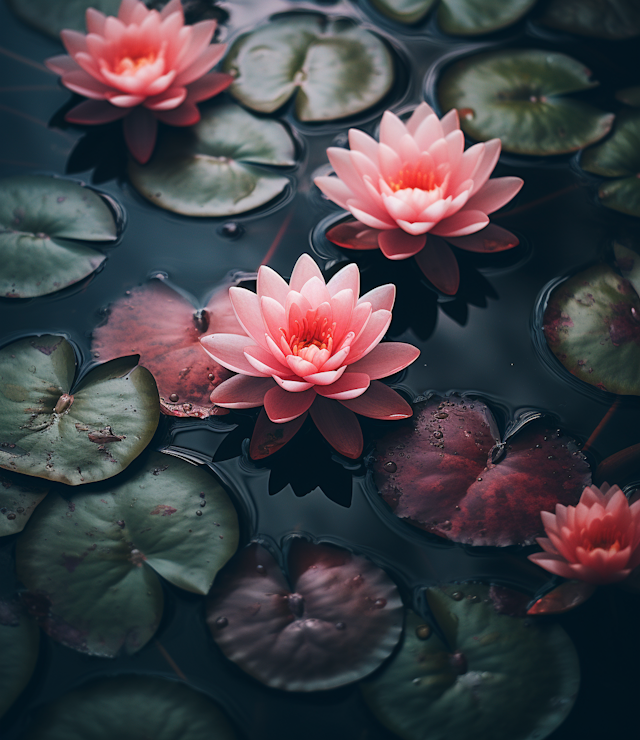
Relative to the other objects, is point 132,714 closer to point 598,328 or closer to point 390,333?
point 390,333

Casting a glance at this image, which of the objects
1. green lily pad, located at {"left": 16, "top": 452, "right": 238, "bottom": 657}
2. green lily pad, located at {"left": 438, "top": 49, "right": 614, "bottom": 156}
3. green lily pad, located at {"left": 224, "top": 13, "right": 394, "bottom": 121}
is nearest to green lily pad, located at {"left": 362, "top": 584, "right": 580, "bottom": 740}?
green lily pad, located at {"left": 16, "top": 452, "right": 238, "bottom": 657}

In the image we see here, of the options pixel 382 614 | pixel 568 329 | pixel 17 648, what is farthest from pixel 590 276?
pixel 17 648

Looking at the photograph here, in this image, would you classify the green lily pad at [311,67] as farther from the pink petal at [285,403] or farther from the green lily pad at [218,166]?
the pink petal at [285,403]

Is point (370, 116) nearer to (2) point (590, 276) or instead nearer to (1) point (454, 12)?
(1) point (454, 12)

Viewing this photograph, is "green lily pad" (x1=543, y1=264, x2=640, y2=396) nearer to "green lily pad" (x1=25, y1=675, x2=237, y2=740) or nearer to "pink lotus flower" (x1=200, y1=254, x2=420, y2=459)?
"pink lotus flower" (x1=200, y1=254, x2=420, y2=459)

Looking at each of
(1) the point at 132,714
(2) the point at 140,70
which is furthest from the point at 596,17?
(1) the point at 132,714

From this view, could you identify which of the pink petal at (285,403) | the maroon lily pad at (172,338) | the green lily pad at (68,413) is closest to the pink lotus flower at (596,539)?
the pink petal at (285,403)
